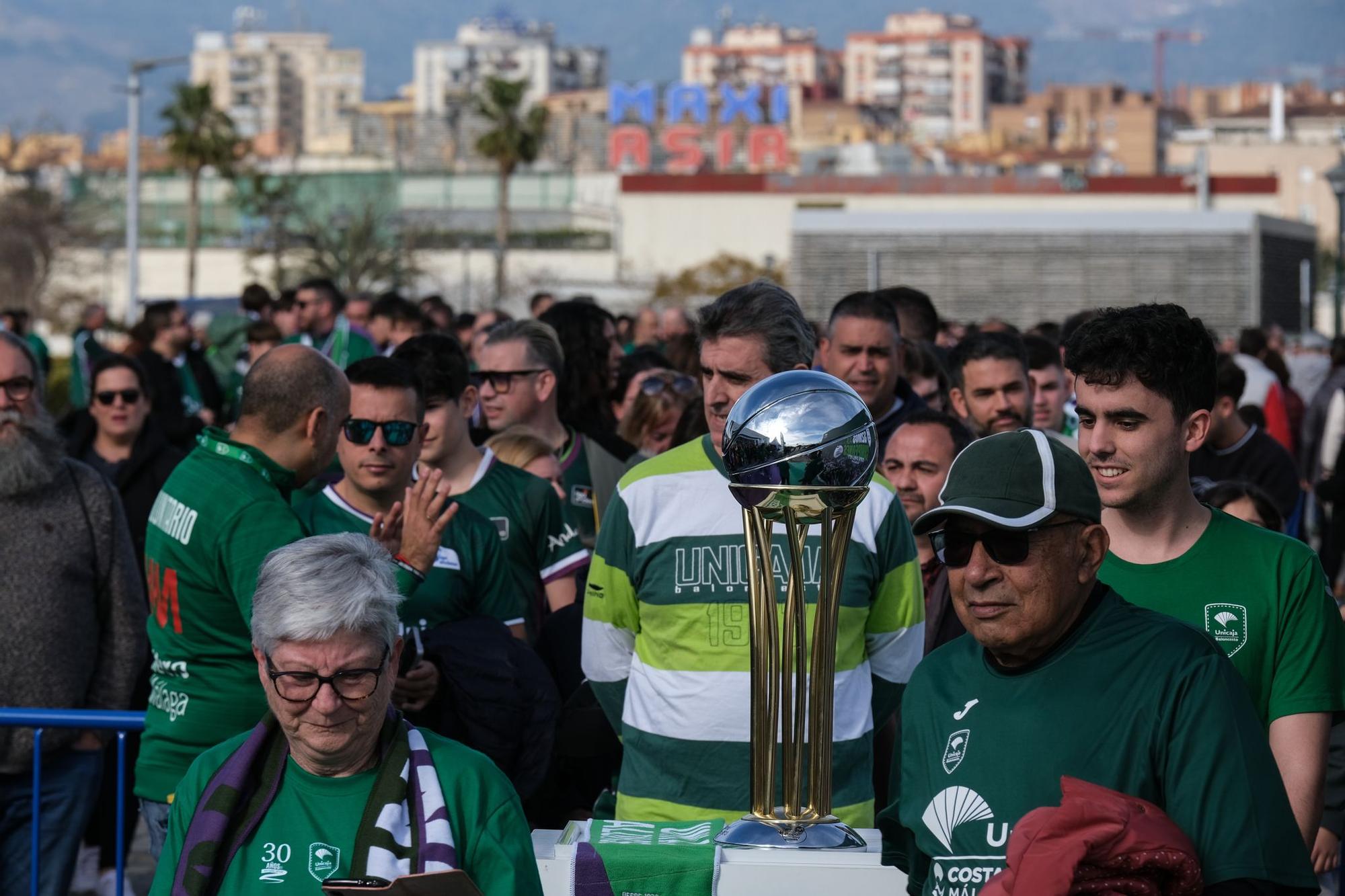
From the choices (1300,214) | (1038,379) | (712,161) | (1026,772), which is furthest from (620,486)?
(1300,214)

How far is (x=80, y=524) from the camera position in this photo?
600 cm

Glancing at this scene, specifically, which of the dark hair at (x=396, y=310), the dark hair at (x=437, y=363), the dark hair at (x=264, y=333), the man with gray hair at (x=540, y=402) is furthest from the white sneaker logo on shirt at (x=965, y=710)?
the dark hair at (x=264, y=333)

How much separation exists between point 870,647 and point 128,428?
515 cm

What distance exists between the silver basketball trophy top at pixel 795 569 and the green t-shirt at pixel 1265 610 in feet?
2.14

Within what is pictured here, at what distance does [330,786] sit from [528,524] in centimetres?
247

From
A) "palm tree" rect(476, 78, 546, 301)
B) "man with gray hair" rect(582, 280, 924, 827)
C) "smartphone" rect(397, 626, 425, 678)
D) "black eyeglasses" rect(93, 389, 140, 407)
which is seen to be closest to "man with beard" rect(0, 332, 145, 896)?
"smartphone" rect(397, 626, 425, 678)

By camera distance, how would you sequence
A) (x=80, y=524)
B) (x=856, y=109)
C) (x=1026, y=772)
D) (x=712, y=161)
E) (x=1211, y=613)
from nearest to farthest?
(x=1026, y=772), (x=1211, y=613), (x=80, y=524), (x=712, y=161), (x=856, y=109)

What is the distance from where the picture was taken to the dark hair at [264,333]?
13469 millimetres

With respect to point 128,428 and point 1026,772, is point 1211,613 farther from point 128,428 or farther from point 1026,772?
point 128,428

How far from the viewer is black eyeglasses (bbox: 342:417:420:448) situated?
17.7 feet

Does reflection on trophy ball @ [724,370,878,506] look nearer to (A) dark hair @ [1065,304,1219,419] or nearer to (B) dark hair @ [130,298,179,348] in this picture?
(A) dark hair @ [1065,304,1219,419]

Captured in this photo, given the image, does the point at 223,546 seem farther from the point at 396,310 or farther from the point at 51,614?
the point at 396,310

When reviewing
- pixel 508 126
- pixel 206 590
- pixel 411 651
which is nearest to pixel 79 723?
pixel 206 590

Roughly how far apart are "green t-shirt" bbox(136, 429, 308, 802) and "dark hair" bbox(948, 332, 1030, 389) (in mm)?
3122
